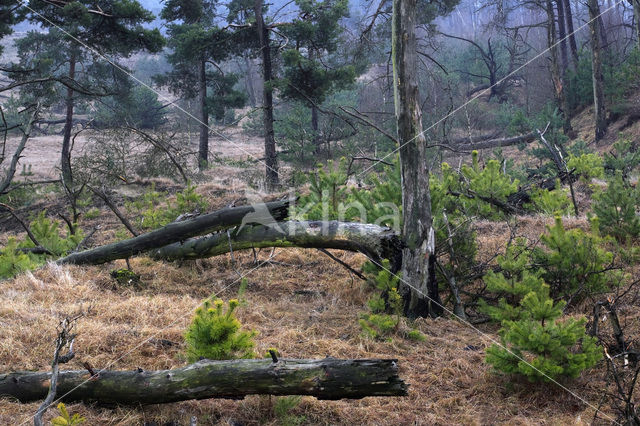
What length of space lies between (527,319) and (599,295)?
1.91 m

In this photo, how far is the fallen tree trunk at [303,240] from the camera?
558 centimetres

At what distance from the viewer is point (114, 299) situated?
5.76m

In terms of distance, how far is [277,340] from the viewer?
469 cm

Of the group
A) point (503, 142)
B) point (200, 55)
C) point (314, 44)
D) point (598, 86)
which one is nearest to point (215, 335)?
point (314, 44)

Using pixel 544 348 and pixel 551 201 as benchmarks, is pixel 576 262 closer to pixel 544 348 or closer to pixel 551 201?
pixel 544 348

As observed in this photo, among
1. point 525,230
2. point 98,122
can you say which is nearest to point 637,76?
point 525,230

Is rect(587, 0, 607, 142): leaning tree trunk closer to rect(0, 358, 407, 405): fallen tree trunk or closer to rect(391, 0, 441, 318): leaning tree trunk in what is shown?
rect(391, 0, 441, 318): leaning tree trunk

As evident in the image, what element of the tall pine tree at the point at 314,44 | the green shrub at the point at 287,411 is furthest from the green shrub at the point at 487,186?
the tall pine tree at the point at 314,44

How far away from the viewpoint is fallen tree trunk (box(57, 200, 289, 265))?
6.25 meters

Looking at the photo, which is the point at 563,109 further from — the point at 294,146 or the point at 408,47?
the point at 408,47

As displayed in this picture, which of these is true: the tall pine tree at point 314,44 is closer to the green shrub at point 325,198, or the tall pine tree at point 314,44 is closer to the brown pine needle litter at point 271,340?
the green shrub at point 325,198

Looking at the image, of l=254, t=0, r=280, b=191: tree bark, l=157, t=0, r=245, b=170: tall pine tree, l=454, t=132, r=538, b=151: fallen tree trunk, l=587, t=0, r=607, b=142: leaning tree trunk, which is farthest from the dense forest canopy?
l=454, t=132, r=538, b=151: fallen tree trunk

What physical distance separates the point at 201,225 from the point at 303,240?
1291 mm

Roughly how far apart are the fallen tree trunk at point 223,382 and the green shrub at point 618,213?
15.4 ft
